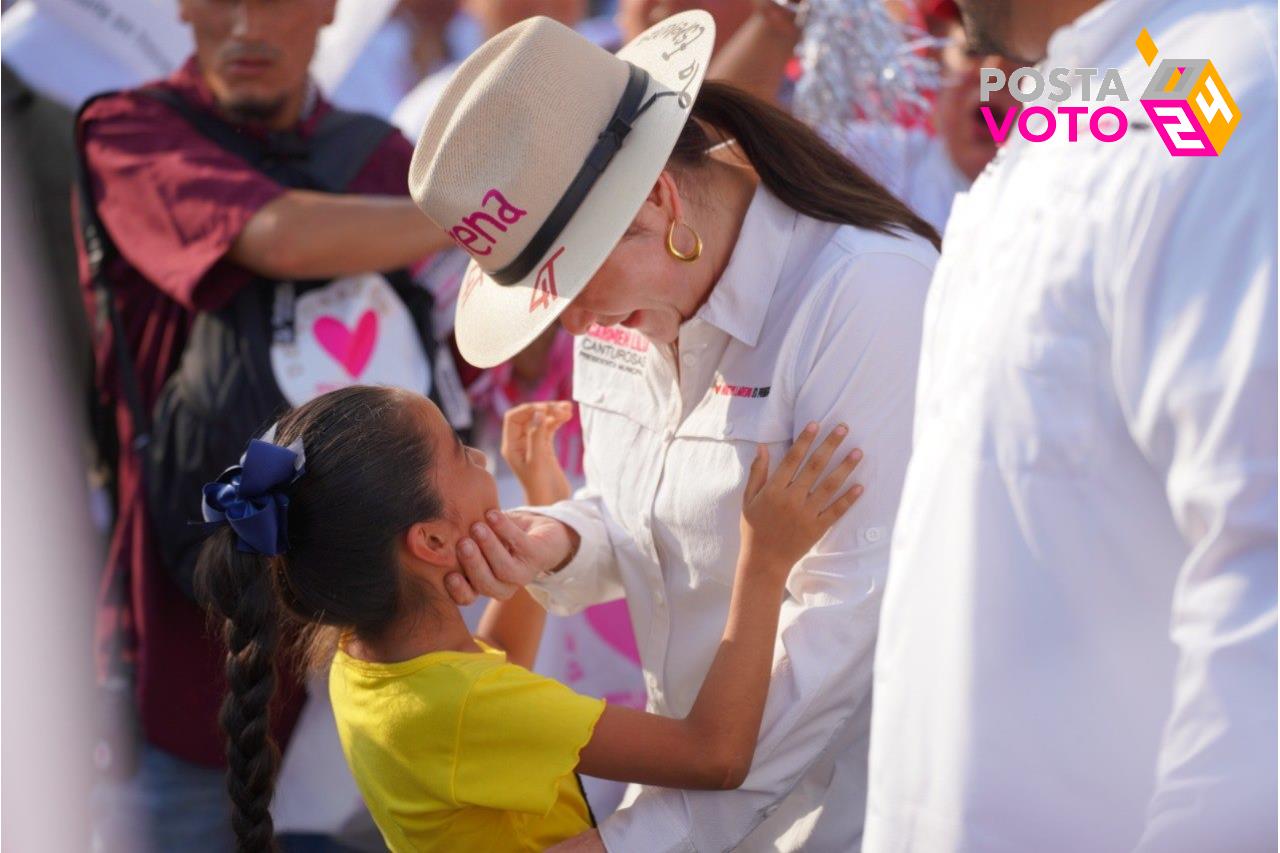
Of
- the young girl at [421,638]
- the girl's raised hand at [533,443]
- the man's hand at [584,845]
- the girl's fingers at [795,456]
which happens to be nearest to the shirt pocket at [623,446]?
the girl's raised hand at [533,443]

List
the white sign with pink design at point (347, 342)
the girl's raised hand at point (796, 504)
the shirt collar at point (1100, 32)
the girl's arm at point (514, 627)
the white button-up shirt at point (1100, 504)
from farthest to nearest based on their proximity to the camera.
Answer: the white sign with pink design at point (347, 342) → the girl's arm at point (514, 627) → the girl's raised hand at point (796, 504) → the shirt collar at point (1100, 32) → the white button-up shirt at point (1100, 504)

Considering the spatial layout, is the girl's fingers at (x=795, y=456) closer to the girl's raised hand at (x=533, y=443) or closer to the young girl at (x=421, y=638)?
the young girl at (x=421, y=638)

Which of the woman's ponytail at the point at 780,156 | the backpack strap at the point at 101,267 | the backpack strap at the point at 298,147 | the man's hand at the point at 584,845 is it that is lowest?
the man's hand at the point at 584,845

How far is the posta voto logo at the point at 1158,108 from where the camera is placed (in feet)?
3.33

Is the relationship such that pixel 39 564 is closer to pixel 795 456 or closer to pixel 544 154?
pixel 544 154

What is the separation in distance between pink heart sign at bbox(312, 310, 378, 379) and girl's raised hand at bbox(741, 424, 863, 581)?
1.18 meters

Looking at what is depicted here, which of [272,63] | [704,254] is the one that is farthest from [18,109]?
[704,254]

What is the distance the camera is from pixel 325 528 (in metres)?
1.77

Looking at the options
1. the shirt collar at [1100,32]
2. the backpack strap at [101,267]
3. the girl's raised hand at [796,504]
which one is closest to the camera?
the shirt collar at [1100,32]

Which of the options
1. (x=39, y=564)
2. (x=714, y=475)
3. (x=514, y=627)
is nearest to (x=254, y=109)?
(x=39, y=564)

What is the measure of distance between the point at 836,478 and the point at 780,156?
470 mm

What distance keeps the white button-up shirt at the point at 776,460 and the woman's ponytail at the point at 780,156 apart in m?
0.03

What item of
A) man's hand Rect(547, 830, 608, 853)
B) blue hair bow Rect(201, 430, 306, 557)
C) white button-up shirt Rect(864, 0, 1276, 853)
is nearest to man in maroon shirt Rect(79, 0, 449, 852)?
blue hair bow Rect(201, 430, 306, 557)

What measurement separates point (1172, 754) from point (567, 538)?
111 cm
